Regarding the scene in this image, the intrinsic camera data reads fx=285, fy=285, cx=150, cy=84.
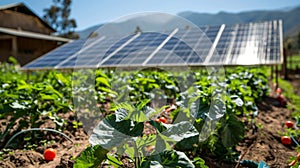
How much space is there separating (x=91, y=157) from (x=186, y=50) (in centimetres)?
739

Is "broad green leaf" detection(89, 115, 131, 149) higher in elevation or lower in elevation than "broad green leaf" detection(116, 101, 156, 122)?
lower

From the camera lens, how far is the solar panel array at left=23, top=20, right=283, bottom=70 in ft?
26.0

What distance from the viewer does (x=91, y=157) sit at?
62.4 inches

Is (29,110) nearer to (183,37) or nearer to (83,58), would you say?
(83,58)

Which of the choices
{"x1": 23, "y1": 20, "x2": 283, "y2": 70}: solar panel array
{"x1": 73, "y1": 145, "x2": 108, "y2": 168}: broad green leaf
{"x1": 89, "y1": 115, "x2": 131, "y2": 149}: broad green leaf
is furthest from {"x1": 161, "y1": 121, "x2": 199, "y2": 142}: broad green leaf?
{"x1": 23, "y1": 20, "x2": 283, "y2": 70}: solar panel array

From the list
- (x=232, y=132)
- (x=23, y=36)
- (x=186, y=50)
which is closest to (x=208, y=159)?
(x=232, y=132)

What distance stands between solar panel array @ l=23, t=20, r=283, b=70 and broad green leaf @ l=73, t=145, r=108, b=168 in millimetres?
5769

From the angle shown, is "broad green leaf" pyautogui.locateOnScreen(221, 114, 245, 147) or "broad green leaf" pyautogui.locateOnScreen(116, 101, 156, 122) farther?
"broad green leaf" pyautogui.locateOnScreen(221, 114, 245, 147)

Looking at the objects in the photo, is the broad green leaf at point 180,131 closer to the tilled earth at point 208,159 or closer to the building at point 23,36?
the tilled earth at point 208,159

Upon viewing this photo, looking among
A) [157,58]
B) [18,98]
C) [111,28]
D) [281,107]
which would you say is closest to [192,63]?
[157,58]

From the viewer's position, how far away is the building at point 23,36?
75.0 feet

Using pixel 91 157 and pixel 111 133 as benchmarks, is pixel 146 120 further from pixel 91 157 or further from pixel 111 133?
pixel 91 157

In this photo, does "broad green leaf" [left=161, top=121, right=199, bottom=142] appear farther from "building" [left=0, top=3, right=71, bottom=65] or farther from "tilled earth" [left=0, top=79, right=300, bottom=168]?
"building" [left=0, top=3, right=71, bottom=65]

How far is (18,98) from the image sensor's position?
3010mm
